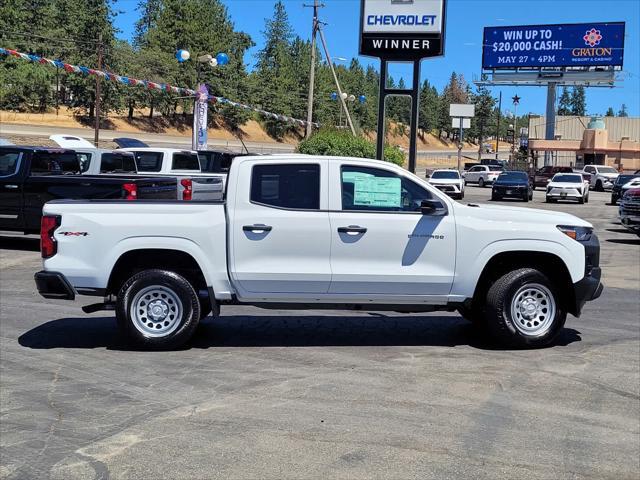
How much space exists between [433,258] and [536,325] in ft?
4.32

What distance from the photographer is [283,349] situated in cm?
753

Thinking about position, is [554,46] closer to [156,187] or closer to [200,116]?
[200,116]

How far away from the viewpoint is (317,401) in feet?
19.2

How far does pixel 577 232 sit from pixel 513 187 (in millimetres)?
30666

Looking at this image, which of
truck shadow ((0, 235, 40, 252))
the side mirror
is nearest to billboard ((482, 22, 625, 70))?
truck shadow ((0, 235, 40, 252))

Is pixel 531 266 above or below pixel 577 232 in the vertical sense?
below

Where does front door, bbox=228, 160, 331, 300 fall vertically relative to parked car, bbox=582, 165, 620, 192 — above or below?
below

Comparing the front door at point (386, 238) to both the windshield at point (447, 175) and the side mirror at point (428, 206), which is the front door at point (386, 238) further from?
the windshield at point (447, 175)

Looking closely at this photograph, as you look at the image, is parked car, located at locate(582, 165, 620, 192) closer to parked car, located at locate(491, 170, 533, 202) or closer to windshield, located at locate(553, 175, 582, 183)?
windshield, located at locate(553, 175, 582, 183)

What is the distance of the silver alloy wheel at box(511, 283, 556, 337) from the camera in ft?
24.5

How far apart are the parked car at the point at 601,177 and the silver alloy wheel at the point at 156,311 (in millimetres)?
50032

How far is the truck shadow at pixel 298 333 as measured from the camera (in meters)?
7.77

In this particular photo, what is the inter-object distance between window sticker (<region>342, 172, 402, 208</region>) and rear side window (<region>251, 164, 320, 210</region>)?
Answer: 338 mm

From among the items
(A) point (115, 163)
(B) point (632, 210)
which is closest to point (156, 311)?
(A) point (115, 163)
